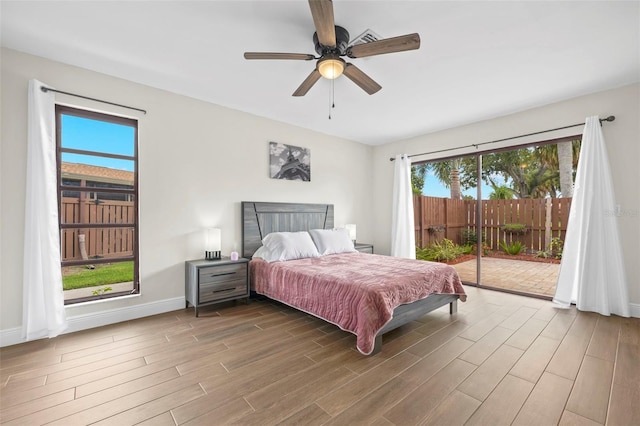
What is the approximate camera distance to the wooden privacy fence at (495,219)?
180 inches

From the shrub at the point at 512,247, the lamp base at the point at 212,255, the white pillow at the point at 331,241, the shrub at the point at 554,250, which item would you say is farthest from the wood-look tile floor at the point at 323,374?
the shrub at the point at 512,247

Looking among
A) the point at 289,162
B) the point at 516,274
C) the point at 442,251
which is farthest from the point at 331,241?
the point at 516,274

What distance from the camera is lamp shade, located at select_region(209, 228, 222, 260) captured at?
361cm

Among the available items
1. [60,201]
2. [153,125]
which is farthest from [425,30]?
[60,201]

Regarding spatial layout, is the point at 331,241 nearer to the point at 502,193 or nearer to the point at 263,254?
the point at 263,254

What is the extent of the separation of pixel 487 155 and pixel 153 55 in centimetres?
484

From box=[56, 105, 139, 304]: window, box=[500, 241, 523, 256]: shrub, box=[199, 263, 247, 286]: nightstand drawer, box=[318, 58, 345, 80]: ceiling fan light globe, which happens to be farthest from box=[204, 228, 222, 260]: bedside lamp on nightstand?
box=[500, 241, 523, 256]: shrub

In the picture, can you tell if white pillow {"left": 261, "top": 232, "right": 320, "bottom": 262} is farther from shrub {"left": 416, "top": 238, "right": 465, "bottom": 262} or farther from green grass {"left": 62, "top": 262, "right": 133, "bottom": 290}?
shrub {"left": 416, "top": 238, "right": 465, "bottom": 262}

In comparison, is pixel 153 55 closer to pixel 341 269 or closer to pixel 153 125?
pixel 153 125

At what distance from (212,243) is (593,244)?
4.74 metres

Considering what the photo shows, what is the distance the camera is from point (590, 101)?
3.54 meters

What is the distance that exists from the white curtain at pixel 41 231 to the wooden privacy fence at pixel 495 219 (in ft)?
18.2

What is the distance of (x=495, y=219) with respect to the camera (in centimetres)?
514

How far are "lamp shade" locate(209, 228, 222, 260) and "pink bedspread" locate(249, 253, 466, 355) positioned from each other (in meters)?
0.51
